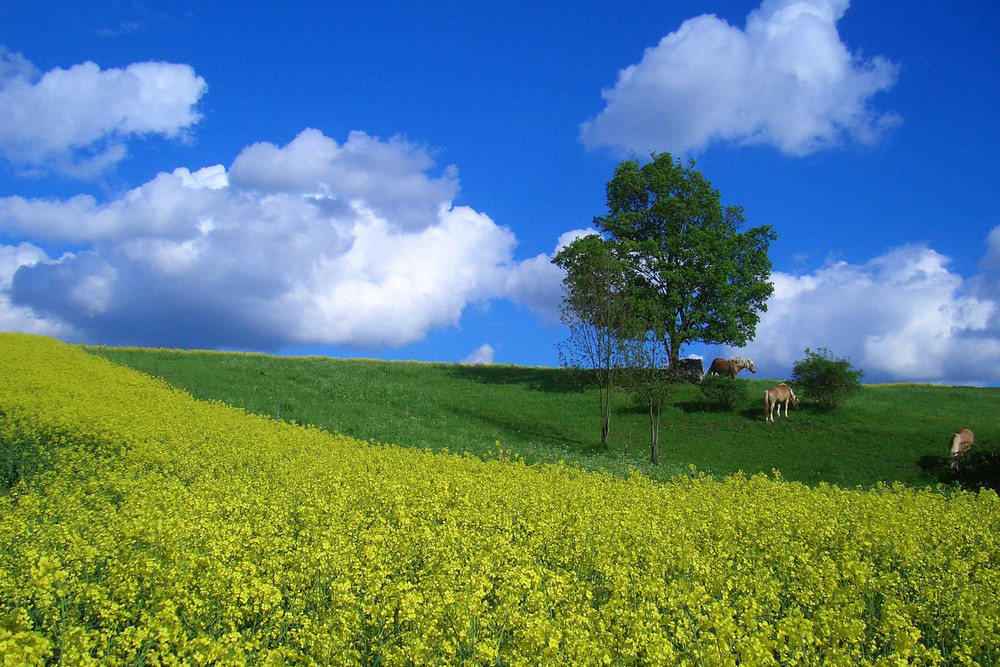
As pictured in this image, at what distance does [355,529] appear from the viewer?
26.7ft

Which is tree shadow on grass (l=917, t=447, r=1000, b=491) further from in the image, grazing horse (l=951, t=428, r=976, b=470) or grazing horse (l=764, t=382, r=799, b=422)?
grazing horse (l=764, t=382, r=799, b=422)

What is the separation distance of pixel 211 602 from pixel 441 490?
16.5 feet

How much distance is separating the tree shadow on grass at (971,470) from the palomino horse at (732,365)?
56.1 ft

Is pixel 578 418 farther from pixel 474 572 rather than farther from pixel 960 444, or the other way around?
pixel 474 572

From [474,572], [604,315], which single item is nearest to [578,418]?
[604,315]

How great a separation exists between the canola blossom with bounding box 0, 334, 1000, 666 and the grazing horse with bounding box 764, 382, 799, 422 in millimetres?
20929

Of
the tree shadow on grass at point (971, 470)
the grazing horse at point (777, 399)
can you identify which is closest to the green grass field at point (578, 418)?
the tree shadow on grass at point (971, 470)

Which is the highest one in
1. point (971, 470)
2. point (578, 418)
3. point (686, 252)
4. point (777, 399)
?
point (686, 252)

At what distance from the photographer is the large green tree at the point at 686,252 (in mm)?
41062

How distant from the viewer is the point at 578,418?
3612 centimetres

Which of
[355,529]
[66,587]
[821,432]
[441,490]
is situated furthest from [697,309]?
[66,587]

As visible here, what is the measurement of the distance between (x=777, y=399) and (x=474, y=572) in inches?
1262

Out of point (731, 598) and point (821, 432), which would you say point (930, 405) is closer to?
point (821, 432)

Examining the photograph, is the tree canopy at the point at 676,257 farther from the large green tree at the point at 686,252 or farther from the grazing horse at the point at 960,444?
the grazing horse at the point at 960,444
